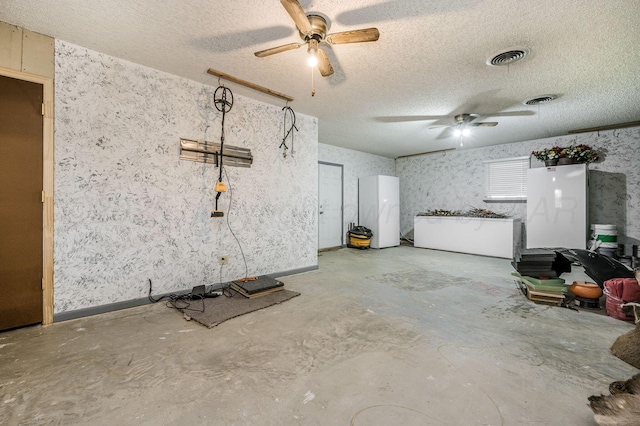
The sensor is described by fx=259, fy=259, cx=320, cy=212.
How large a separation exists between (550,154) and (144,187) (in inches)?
270

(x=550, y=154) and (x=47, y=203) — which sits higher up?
(x=550, y=154)

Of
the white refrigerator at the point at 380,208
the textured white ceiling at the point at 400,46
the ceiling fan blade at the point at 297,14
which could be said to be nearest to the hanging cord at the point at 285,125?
the textured white ceiling at the point at 400,46

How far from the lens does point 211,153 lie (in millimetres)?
3279

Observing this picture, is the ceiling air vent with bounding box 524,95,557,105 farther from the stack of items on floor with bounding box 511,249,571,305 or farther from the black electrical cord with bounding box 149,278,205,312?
the black electrical cord with bounding box 149,278,205,312

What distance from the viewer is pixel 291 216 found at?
4109 mm

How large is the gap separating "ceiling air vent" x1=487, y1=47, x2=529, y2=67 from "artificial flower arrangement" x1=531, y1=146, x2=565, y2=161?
348 cm

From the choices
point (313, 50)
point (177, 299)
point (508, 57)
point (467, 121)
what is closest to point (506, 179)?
point (467, 121)

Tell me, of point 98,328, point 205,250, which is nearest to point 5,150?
point 98,328

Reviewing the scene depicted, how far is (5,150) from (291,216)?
298 cm

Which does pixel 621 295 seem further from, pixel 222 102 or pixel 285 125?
pixel 222 102

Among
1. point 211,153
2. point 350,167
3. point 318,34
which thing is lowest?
point 211,153

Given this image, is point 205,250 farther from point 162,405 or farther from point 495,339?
point 495,339

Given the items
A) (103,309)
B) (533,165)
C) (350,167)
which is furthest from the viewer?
(350,167)

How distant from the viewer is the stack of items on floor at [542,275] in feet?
9.41
